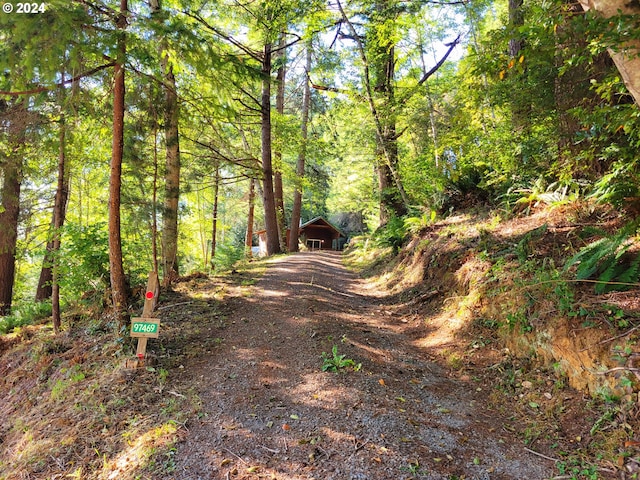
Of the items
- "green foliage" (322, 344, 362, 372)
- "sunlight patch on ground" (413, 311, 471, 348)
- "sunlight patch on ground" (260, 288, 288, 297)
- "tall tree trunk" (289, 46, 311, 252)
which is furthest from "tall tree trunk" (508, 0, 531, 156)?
"tall tree trunk" (289, 46, 311, 252)

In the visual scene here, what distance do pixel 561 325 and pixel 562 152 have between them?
10.7 ft

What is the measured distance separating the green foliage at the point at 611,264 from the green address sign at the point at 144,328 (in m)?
4.55

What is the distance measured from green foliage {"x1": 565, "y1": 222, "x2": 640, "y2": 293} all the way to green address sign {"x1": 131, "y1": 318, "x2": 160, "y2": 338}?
179 inches

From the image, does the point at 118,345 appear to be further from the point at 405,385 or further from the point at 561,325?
the point at 561,325

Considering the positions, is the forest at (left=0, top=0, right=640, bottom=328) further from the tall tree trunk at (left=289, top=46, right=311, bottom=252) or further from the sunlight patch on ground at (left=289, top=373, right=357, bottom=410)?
the tall tree trunk at (left=289, top=46, right=311, bottom=252)

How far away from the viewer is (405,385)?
3643 millimetres

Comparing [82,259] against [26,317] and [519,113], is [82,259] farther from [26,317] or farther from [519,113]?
[519,113]

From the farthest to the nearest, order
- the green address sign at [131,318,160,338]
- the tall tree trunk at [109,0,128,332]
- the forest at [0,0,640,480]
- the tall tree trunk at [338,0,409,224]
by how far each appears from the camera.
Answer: the tall tree trunk at [338,0,409,224], the tall tree trunk at [109,0,128,332], the green address sign at [131,318,160,338], the forest at [0,0,640,480]

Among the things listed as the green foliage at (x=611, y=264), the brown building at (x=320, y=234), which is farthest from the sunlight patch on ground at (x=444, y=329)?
the brown building at (x=320, y=234)

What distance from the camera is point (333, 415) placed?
299 cm

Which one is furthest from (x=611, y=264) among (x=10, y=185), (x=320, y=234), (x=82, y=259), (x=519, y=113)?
(x=320, y=234)

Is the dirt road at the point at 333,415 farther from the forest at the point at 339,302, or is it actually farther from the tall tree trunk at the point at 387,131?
the tall tree trunk at the point at 387,131

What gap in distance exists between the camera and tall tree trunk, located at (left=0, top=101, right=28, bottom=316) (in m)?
5.39

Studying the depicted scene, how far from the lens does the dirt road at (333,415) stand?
7.98ft
